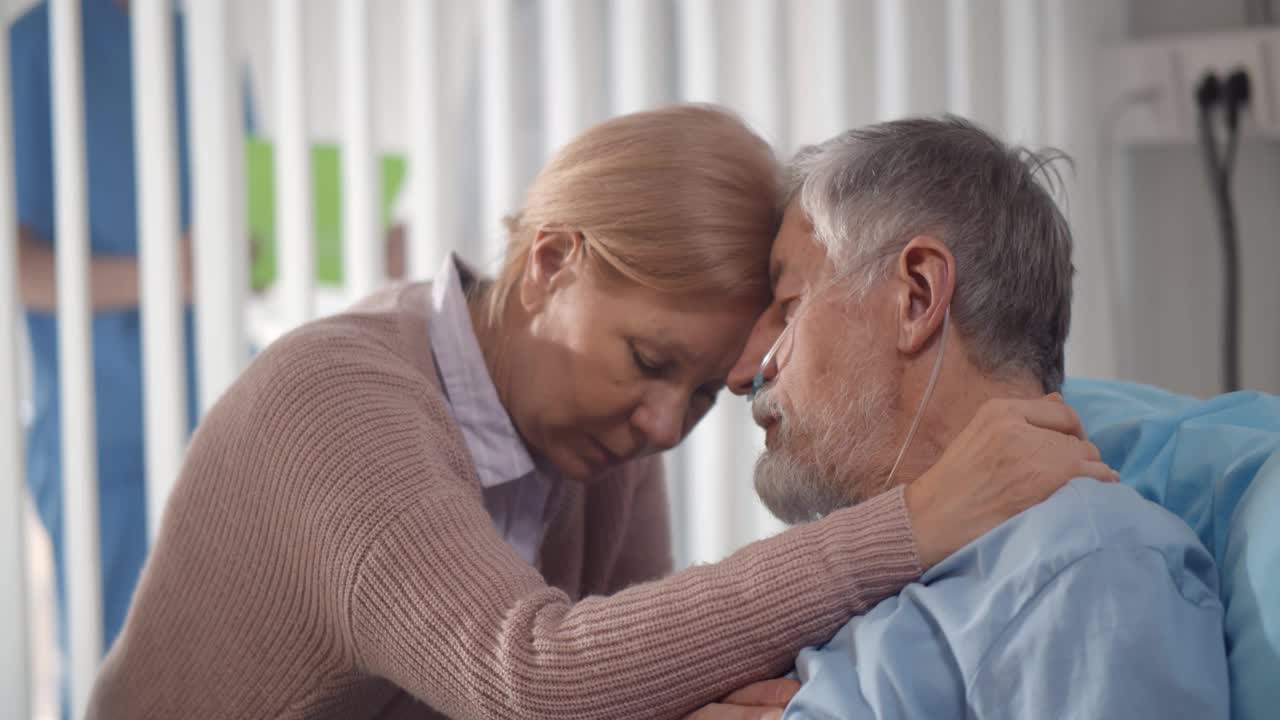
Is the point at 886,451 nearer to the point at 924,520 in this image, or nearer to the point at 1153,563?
the point at 924,520

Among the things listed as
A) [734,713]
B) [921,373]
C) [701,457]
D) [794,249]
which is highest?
[794,249]

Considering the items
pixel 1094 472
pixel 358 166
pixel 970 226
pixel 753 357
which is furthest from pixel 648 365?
pixel 358 166

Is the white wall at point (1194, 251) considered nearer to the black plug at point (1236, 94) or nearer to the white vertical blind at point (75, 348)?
the black plug at point (1236, 94)

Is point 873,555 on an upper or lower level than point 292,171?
lower

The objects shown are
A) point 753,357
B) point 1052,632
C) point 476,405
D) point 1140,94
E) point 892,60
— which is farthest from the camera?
point 1140,94

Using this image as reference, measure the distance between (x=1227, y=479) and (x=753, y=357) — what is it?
426 millimetres

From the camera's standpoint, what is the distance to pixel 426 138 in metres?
1.79

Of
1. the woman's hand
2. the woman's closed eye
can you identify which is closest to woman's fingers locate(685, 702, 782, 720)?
the woman's hand

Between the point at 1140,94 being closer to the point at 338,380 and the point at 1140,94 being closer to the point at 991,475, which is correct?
the point at 991,475

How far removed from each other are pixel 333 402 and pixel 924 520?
51 centimetres

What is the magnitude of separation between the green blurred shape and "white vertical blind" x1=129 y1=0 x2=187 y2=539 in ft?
0.37

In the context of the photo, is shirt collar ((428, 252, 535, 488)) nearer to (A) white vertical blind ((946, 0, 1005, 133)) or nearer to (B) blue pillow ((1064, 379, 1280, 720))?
(B) blue pillow ((1064, 379, 1280, 720))

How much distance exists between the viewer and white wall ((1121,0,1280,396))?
7.48 ft

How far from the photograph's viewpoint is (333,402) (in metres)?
1.10
